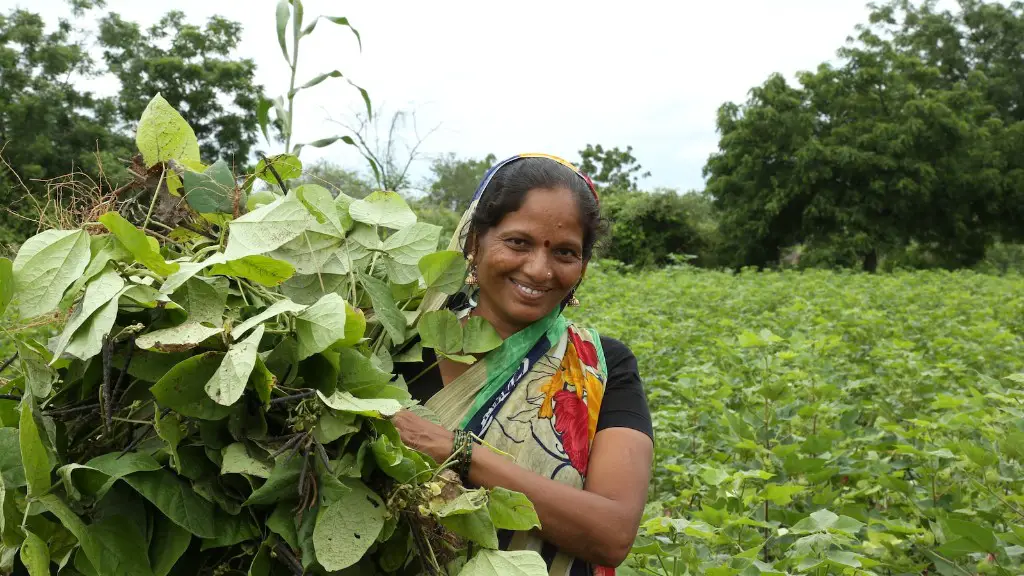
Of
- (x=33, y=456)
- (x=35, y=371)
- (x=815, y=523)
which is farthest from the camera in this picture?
(x=815, y=523)

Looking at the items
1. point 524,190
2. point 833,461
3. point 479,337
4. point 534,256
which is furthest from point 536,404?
point 833,461

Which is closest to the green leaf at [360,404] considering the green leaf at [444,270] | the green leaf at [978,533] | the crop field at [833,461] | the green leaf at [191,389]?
the green leaf at [191,389]

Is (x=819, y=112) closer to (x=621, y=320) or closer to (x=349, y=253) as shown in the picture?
(x=621, y=320)

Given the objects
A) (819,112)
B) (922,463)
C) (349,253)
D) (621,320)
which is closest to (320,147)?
(349,253)

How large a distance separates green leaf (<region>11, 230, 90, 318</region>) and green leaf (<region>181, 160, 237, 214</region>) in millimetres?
218

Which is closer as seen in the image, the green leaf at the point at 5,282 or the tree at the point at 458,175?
the green leaf at the point at 5,282

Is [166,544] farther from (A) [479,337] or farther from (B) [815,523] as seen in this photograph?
(B) [815,523]

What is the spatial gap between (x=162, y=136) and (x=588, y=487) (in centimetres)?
89

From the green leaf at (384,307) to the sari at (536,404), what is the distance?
0.38 ft

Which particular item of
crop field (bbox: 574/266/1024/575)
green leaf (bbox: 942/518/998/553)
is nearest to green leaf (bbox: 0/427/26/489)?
crop field (bbox: 574/266/1024/575)

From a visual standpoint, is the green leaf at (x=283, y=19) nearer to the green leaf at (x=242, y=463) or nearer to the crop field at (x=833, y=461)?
the green leaf at (x=242, y=463)

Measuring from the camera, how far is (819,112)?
28.0 metres

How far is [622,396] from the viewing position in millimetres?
1526

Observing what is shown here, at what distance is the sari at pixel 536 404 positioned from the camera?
140cm
